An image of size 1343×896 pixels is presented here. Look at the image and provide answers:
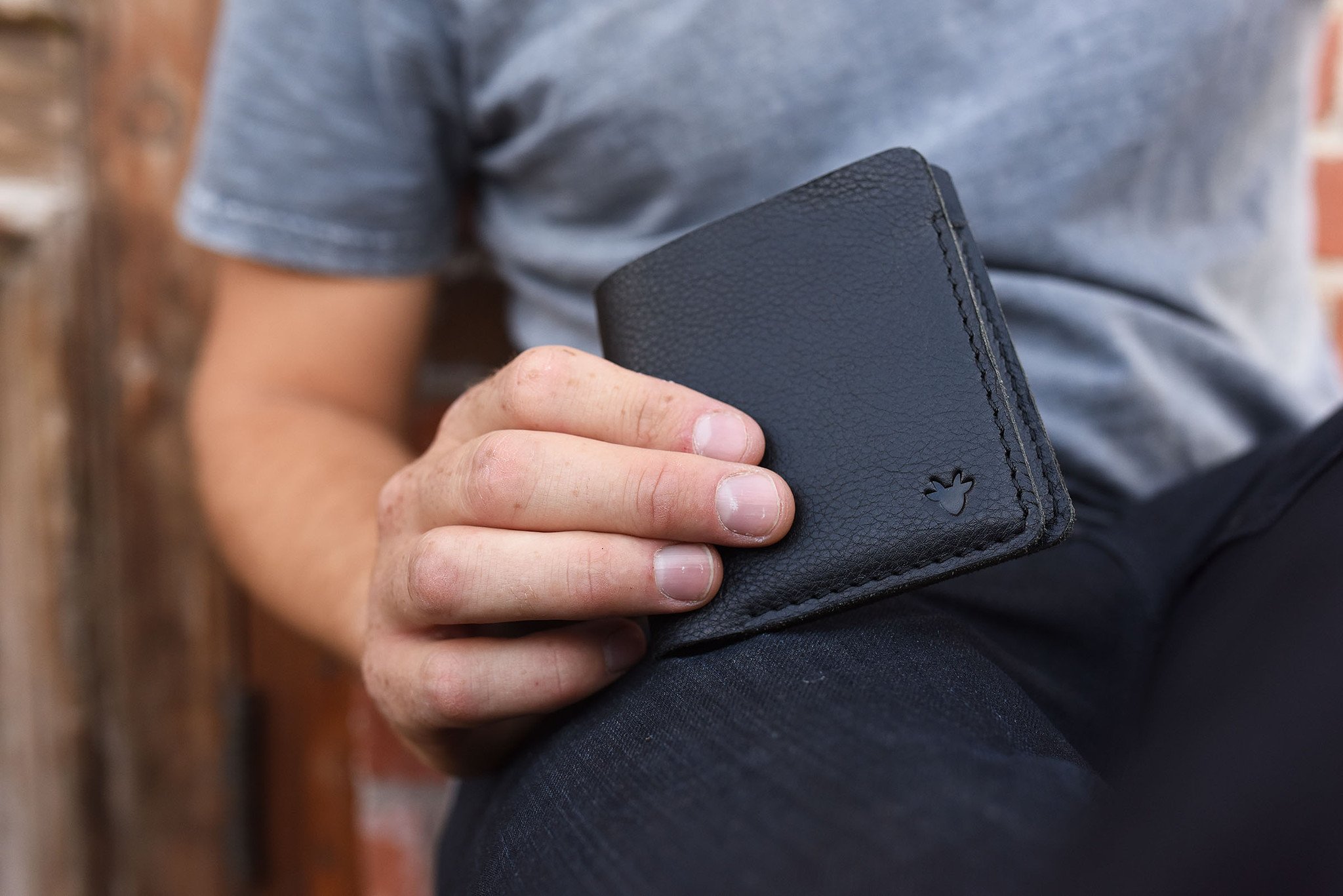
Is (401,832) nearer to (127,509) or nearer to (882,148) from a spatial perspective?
(127,509)

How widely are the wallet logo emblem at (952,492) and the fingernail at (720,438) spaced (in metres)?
0.07

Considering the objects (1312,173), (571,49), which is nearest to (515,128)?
(571,49)

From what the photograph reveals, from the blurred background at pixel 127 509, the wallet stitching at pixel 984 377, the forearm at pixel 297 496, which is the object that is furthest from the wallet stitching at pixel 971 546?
the blurred background at pixel 127 509

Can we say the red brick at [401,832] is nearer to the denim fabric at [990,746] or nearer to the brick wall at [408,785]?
the brick wall at [408,785]

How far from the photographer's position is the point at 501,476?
330 millimetres

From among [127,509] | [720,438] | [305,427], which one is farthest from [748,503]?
[127,509]

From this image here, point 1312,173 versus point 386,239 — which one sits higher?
point 1312,173

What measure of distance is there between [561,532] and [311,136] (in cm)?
46

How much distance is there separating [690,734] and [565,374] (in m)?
0.15

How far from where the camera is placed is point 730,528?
1.04ft

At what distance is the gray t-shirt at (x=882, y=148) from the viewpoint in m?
0.49

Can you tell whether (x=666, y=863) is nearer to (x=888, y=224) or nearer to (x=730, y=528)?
A: (x=730, y=528)

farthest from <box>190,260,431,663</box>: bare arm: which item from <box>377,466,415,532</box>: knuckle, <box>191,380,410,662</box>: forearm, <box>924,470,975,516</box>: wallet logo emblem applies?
<box>924,470,975,516</box>: wallet logo emblem

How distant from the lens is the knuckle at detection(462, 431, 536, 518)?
33 centimetres
